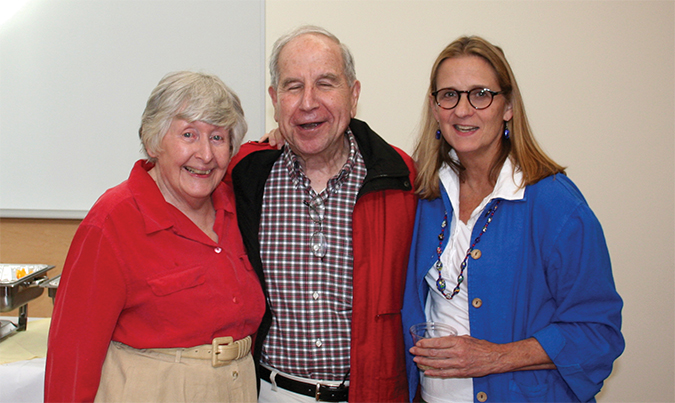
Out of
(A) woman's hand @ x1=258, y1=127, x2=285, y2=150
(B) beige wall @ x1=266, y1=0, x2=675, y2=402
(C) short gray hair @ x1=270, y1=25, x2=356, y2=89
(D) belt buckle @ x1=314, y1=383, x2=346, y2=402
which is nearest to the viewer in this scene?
(D) belt buckle @ x1=314, y1=383, x2=346, y2=402

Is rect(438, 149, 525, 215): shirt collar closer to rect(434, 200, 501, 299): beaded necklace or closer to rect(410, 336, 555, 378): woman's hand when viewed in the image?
rect(434, 200, 501, 299): beaded necklace

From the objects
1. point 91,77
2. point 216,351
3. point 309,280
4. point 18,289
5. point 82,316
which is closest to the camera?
point 82,316

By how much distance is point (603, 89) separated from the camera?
2.82m

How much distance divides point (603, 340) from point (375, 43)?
209cm

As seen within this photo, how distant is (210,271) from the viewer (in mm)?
1479

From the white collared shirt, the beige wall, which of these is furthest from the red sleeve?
the beige wall

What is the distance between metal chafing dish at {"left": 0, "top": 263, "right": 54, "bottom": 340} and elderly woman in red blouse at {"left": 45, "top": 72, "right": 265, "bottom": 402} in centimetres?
106

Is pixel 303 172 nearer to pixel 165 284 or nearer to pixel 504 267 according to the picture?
pixel 165 284

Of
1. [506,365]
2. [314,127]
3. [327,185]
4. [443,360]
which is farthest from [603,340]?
[314,127]

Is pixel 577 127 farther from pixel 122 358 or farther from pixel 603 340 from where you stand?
pixel 122 358

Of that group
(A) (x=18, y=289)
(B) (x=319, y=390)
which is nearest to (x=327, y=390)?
(B) (x=319, y=390)

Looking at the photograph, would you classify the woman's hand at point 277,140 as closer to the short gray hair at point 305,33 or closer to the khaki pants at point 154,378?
the short gray hair at point 305,33

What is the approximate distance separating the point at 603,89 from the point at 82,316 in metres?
2.87

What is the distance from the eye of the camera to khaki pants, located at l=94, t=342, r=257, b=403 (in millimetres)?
1359
